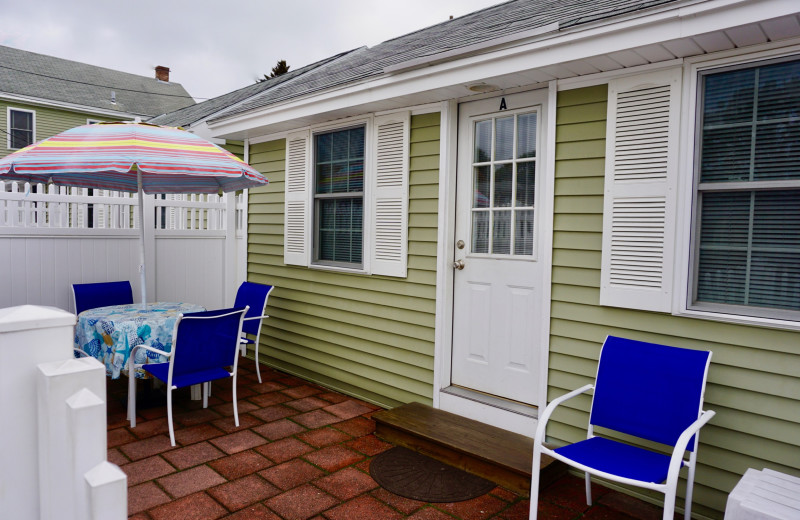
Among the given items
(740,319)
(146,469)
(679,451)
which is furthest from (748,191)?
(146,469)

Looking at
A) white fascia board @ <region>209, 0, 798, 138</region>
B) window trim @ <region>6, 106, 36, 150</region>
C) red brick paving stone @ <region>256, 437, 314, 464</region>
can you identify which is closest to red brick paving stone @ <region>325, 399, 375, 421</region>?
red brick paving stone @ <region>256, 437, 314, 464</region>

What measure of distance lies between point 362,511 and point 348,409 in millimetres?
1525

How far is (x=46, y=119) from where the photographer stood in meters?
13.3

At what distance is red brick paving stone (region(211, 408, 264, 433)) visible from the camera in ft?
11.9

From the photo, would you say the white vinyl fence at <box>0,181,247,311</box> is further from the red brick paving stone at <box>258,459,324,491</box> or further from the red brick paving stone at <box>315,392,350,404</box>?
the red brick paving stone at <box>258,459,324,491</box>

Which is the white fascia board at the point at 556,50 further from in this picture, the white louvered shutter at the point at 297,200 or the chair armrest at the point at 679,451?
the chair armrest at the point at 679,451

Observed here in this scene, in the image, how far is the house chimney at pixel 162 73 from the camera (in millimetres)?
17969

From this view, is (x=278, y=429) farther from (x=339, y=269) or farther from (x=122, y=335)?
(x=339, y=269)

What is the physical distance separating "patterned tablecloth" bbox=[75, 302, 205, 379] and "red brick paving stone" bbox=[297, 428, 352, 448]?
118cm

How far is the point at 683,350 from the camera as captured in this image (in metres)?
2.46

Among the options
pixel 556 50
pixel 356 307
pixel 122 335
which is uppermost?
pixel 556 50

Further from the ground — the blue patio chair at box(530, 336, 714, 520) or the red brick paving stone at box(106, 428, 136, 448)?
the blue patio chair at box(530, 336, 714, 520)

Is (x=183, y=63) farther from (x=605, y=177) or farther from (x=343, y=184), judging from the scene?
(x=605, y=177)

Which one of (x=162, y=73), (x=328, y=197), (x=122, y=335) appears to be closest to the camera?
(x=122, y=335)
